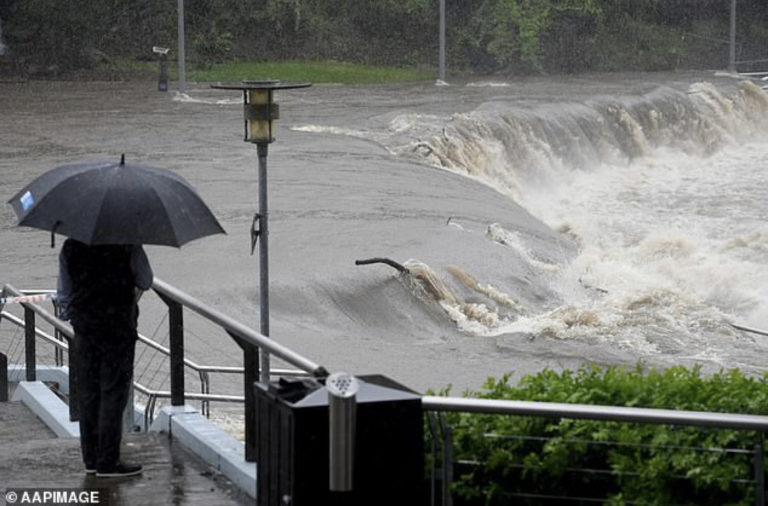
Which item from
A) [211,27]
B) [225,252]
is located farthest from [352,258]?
[211,27]

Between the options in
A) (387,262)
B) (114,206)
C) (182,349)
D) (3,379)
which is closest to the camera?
(114,206)

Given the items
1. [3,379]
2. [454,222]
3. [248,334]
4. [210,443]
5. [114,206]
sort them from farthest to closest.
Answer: [454,222]
[3,379]
[210,443]
[114,206]
[248,334]

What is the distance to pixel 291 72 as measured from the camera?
61562 millimetres

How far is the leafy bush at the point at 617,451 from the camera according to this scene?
17.8 feet

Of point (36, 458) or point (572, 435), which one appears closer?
point (572, 435)

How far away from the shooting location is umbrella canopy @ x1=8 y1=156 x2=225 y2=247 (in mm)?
6785

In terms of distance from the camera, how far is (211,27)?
6412 centimetres

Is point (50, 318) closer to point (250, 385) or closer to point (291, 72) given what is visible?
Answer: point (250, 385)

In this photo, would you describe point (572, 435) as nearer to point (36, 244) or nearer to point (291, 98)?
point (36, 244)

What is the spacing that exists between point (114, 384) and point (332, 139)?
29.1 m

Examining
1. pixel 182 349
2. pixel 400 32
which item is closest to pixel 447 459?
pixel 182 349

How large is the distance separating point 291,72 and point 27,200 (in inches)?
2166

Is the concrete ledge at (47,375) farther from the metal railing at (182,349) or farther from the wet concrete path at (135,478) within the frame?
the wet concrete path at (135,478)

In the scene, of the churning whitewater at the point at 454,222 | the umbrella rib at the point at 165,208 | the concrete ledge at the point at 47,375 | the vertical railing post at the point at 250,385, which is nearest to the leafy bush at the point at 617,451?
the vertical railing post at the point at 250,385
